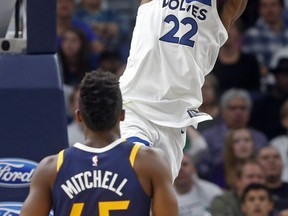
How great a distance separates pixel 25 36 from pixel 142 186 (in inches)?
72.1

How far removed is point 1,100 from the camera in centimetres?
605

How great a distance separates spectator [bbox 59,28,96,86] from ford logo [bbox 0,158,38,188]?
472 centimetres

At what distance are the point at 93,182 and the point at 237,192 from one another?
4.71m

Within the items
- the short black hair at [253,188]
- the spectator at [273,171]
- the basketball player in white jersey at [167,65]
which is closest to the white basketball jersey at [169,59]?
the basketball player in white jersey at [167,65]

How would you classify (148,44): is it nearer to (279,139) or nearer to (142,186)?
(142,186)

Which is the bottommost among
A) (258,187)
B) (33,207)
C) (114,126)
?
(258,187)

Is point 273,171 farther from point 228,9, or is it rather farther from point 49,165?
point 49,165

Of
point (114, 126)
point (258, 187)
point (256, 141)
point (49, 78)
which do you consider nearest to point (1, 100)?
point (49, 78)

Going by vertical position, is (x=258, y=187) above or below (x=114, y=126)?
below

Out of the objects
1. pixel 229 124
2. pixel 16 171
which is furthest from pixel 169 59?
pixel 229 124

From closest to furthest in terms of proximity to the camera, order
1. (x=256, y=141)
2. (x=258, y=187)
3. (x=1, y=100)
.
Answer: (x=1, y=100)
(x=258, y=187)
(x=256, y=141)

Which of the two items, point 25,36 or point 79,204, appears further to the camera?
point 25,36

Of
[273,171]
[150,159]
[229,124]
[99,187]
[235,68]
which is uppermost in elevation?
[150,159]

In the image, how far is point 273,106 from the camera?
10.8 meters
